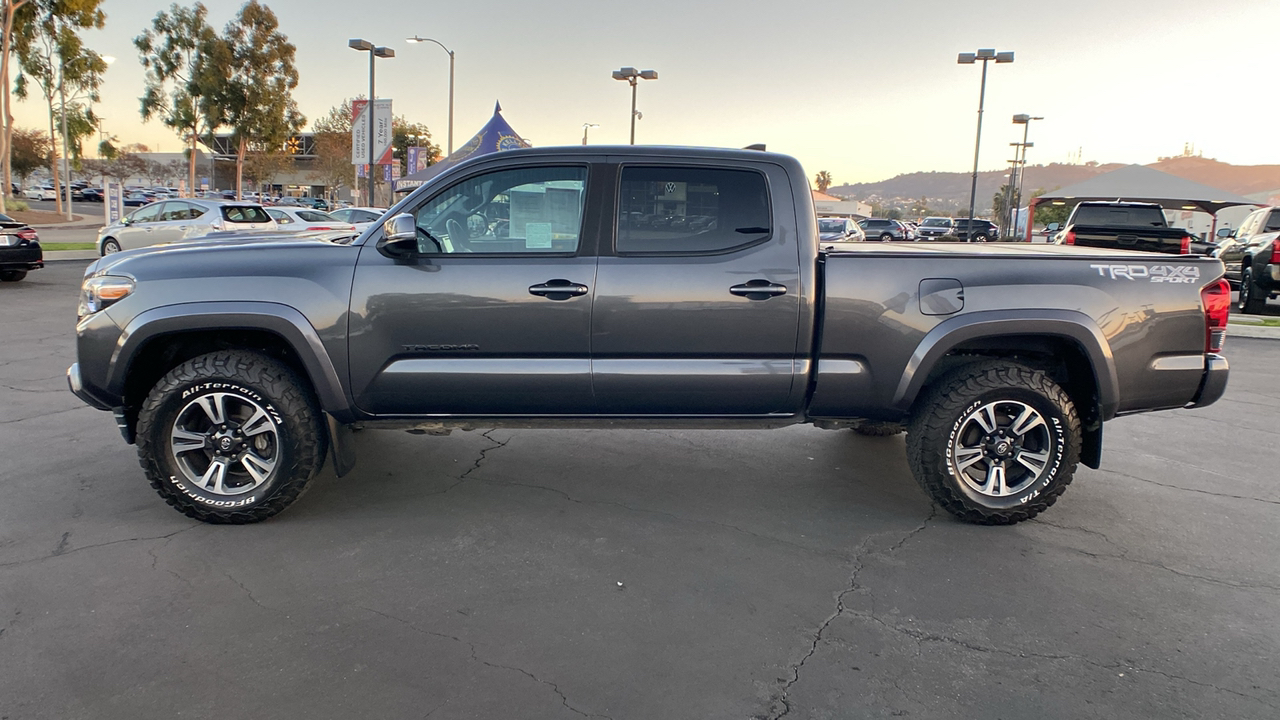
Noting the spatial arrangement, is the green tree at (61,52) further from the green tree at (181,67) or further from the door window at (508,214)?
the door window at (508,214)

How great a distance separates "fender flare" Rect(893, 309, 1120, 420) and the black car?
52.1 ft

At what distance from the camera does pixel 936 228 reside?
161 ft

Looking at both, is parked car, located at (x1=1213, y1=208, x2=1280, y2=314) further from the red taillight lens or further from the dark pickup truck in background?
the red taillight lens

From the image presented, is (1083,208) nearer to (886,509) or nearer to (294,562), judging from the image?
(886,509)

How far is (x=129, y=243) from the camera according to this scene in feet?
59.8

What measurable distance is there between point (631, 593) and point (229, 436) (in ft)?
7.53

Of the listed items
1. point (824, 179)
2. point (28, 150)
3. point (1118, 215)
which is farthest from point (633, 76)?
point (824, 179)

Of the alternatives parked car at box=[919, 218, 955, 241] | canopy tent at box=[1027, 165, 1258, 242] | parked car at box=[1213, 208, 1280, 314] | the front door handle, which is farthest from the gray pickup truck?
parked car at box=[919, 218, 955, 241]

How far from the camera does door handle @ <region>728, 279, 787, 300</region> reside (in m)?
4.16

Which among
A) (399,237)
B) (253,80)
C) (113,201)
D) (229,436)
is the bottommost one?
(229,436)

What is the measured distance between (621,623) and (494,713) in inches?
28.8

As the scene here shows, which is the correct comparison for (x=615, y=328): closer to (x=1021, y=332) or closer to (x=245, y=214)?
(x=1021, y=332)

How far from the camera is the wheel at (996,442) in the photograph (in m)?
4.28

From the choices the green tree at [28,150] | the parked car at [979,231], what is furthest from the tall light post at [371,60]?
the green tree at [28,150]
